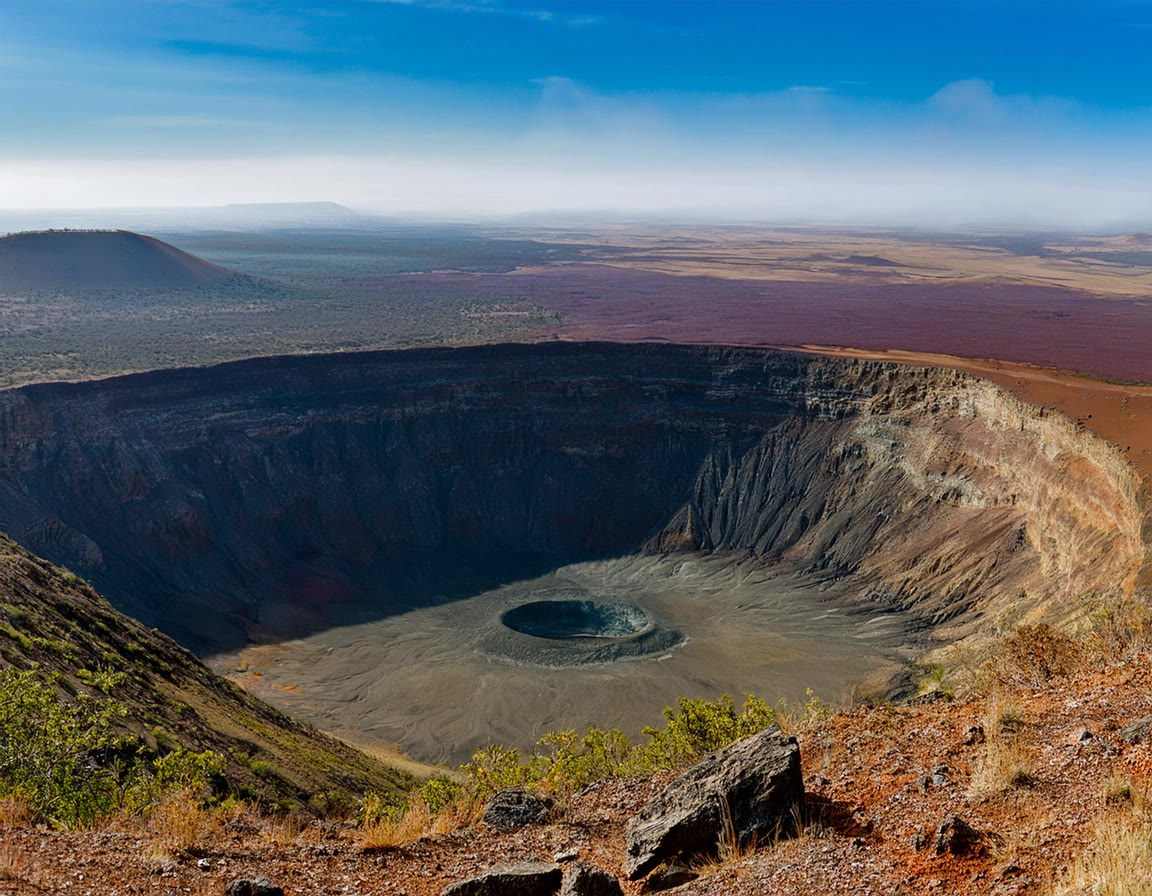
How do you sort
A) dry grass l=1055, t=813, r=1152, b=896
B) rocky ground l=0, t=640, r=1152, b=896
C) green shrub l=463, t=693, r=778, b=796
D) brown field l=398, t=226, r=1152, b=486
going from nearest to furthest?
dry grass l=1055, t=813, r=1152, b=896 < rocky ground l=0, t=640, r=1152, b=896 < green shrub l=463, t=693, r=778, b=796 < brown field l=398, t=226, r=1152, b=486

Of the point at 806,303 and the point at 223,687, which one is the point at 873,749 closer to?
the point at 223,687

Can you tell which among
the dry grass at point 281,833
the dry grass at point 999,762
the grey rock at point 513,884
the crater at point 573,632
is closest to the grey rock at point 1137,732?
the dry grass at point 999,762

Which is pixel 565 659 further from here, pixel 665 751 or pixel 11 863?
pixel 11 863

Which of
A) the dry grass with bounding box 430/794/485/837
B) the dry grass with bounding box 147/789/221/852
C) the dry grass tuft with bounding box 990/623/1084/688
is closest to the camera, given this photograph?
the dry grass with bounding box 147/789/221/852

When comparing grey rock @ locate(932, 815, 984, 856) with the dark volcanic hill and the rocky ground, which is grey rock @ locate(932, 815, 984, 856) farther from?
the dark volcanic hill

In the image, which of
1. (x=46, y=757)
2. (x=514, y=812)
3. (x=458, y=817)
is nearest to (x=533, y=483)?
(x=46, y=757)

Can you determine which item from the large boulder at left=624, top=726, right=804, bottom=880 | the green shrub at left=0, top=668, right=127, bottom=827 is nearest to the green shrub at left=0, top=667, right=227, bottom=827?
the green shrub at left=0, top=668, right=127, bottom=827
